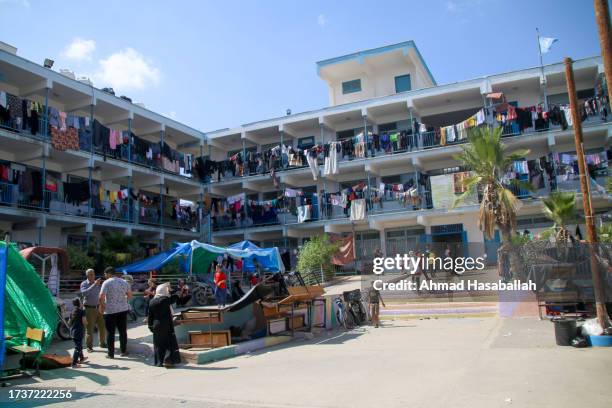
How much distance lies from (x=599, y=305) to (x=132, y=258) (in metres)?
18.7

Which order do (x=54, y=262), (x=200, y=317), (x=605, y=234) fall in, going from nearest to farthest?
(x=200, y=317) → (x=54, y=262) → (x=605, y=234)

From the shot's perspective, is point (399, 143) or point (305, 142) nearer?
point (399, 143)

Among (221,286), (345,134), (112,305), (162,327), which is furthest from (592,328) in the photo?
(345,134)

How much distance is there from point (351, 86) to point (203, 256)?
14966mm

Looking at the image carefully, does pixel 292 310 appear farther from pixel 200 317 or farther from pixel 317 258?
pixel 317 258

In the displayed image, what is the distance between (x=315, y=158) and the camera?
1088 inches

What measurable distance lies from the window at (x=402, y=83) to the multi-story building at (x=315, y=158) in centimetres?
8

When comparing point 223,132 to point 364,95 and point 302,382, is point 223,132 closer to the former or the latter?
point 364,95

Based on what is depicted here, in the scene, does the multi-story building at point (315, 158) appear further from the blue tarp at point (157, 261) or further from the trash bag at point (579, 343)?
the trash bag at point (579, 343)

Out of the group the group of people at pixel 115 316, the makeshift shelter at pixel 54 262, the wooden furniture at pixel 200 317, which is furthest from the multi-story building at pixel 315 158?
the wooden furniture at pixel 200 317

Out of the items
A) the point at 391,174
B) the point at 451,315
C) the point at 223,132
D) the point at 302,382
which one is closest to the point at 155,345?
the point at 302,382

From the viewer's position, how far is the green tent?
915 centimetres

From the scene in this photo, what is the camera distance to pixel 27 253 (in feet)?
45.5

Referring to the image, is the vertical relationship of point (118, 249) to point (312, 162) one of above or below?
below
